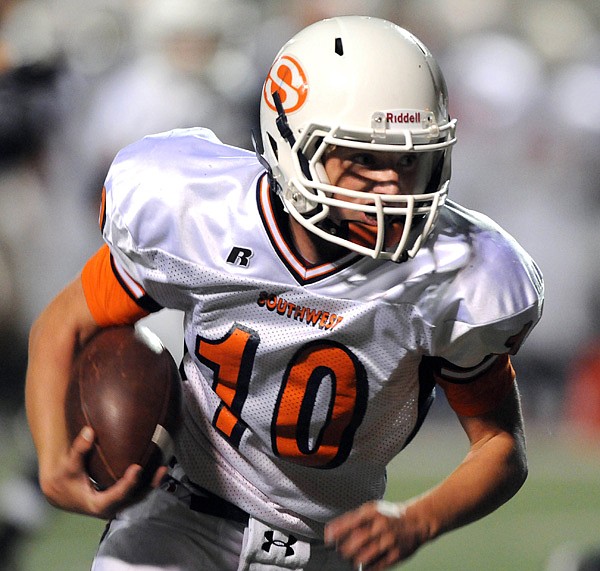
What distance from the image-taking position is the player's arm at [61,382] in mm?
2416

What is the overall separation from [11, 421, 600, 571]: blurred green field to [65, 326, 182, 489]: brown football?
1697 mm

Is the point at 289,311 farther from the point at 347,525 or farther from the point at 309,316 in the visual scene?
the point at 347,525

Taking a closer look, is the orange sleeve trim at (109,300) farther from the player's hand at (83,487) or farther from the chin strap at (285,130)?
the chin strap at (285,130)

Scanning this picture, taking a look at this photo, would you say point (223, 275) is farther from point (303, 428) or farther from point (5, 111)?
point (5, 111)

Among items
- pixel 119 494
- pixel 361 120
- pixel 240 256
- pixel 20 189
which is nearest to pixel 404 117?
pixel 361 120

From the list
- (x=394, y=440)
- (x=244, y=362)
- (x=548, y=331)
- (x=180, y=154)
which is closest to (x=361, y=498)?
(x=394, y=440)

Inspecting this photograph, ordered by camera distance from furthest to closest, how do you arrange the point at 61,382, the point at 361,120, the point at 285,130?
the point at 61,382 → the point at 285,130 → the point at 361,120

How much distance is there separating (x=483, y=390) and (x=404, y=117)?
542 millimetres

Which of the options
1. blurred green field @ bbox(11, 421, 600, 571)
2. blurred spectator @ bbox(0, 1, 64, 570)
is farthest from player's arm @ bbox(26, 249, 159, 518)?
blurred spectator @ bbox(0, 1, 64, 570)

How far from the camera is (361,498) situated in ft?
8.63

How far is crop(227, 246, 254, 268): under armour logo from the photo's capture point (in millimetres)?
2393

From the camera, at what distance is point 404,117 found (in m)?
2.26

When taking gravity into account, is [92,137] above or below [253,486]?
below

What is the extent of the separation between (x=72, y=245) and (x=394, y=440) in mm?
3359
